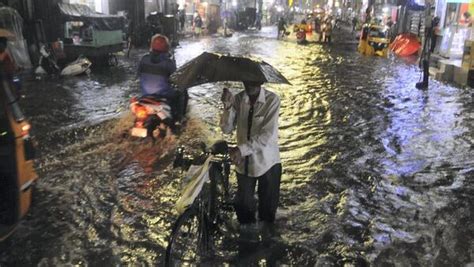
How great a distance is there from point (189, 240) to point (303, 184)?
2.75 m

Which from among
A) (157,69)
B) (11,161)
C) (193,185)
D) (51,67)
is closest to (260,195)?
(193,185)

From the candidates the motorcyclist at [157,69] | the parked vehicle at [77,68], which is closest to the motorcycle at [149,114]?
the motorcyclist at [157,69]

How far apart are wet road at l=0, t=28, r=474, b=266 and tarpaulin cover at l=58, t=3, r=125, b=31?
5.28 metres

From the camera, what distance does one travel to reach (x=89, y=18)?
1767 cm

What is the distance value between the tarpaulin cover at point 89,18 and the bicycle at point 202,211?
14433mm

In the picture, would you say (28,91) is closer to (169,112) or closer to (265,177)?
(169,112)

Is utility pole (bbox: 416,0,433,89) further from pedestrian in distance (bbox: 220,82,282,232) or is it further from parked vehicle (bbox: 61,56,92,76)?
pedestrian in distance (bbox: 220,82,282,232)

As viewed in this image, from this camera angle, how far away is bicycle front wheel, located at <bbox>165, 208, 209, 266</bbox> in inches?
168

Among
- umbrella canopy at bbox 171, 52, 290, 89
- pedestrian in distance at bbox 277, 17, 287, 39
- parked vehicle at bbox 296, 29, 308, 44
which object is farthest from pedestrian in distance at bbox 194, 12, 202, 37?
umbrella canopy at bbox 171, 52, 290, 89

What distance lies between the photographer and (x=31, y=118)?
10250mm

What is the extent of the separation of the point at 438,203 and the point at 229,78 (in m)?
3.70

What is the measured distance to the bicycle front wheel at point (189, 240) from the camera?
14.0ft

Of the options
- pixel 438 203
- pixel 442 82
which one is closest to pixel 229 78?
pixel 438 203

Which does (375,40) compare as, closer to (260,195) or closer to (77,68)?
(77,68)
